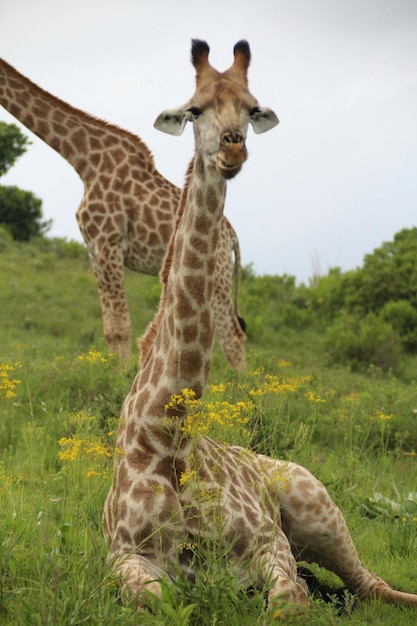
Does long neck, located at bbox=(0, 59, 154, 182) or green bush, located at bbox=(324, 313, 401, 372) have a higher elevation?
long neck, located at bbox=(0, 59, 154, 182)

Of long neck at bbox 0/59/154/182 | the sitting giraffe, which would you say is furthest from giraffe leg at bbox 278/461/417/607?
long neck at bbox 0/59/154/182

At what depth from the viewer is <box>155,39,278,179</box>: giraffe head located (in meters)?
3.99

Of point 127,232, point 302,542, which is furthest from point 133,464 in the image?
point 127,232

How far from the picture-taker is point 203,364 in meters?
4.44

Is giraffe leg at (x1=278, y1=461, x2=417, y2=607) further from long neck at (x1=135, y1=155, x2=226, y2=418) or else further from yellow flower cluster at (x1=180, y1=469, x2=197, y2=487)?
long neck at (x1=135, y1=155, x2=226, y2=418)

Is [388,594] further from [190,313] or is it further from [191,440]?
[190,313]

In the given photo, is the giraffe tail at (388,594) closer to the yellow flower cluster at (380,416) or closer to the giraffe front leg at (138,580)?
the giraffe front leg at (138,580)

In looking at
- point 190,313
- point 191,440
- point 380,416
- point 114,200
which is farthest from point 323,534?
point 114,200

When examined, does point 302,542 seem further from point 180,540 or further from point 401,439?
point 401,439

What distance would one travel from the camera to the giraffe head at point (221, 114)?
3994 mm

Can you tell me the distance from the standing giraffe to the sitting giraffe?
19.2 ft

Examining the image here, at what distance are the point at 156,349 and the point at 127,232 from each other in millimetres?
6184

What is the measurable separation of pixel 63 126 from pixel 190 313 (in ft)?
22.8

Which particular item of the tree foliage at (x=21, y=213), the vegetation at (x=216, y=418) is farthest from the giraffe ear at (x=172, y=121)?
the tree foliage at (x=21, y=213)
